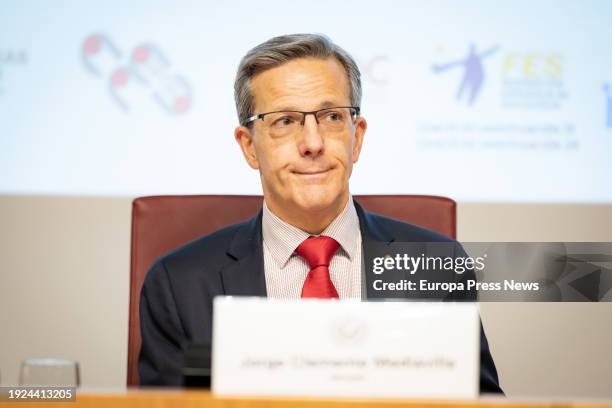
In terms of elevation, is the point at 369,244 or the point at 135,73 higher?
the point at 135,73

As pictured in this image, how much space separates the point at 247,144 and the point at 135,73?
1005mm

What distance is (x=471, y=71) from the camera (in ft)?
9.53

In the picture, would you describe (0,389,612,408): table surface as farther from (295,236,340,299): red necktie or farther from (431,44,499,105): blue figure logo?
(431,44,499,105): blue figure logo

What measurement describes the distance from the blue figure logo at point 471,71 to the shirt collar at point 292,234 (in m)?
1.08

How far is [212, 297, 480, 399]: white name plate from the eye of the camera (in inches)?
38.2

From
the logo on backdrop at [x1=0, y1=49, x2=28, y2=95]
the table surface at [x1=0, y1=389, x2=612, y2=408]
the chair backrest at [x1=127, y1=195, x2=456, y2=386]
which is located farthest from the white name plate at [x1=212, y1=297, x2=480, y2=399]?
the logo on backdrop at [x1=0, y1=49, x2=28, y2=95]

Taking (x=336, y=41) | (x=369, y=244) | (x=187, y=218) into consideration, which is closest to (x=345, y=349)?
(x=369, y=244)

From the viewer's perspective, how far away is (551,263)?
2834mm

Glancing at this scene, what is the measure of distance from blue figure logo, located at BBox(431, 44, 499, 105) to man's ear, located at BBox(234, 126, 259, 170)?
1.07 metres

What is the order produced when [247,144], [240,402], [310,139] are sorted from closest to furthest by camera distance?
[240,402] < [310,139] < [247,144]

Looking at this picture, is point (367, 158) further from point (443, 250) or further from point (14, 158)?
point (14, 158)

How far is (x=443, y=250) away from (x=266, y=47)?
677 mm

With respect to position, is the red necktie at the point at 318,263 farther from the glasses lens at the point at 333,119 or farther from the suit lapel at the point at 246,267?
the glasses lens at the point at 333,119

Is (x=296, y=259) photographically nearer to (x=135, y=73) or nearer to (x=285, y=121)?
(x=285, y=121)
